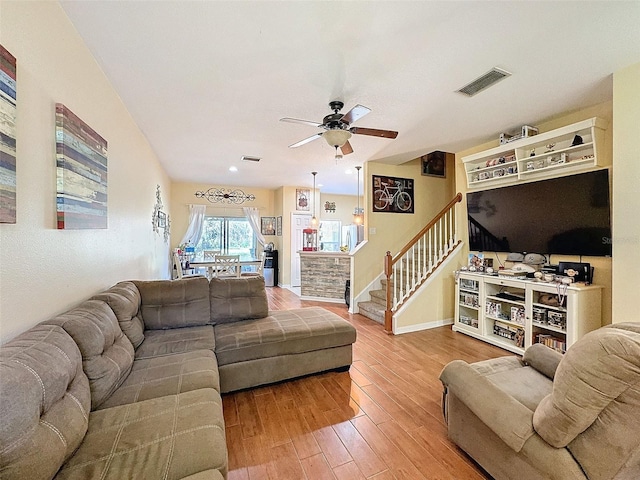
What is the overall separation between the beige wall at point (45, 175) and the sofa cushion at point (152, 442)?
63 cm

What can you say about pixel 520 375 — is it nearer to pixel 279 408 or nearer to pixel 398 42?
pixel 279 408

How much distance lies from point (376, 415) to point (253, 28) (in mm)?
A: 2860

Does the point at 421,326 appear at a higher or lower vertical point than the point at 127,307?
lower

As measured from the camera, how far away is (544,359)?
1.79 meters

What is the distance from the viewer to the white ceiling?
1.65 meters

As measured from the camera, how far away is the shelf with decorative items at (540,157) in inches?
109

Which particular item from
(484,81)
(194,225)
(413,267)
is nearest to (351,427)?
(413,267)

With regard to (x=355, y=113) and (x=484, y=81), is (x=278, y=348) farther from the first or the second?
(x=484, y=81)

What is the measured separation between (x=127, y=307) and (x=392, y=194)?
4407 millimetres

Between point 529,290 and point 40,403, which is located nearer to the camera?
point 40,403

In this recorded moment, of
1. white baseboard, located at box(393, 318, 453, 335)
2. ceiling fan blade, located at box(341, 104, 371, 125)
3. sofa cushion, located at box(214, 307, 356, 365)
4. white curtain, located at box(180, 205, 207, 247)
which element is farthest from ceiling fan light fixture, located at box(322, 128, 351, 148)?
white curtain, located at box(180, 205, 207, 247)

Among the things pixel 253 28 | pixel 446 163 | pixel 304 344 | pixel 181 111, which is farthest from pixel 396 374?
pixel 446 163

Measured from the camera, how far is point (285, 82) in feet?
7.77

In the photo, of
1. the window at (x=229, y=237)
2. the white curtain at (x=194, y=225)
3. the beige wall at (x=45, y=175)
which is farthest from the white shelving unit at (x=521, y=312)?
the white curtain at (x=194, y=225)
